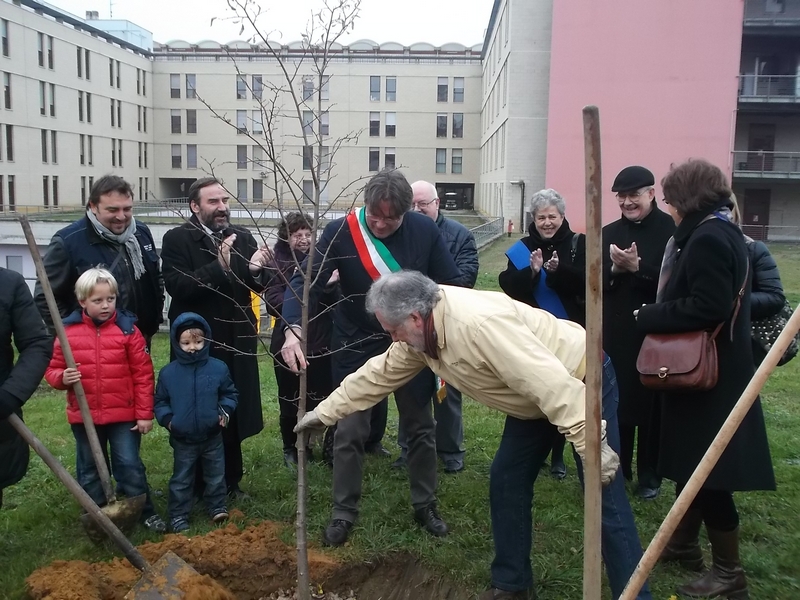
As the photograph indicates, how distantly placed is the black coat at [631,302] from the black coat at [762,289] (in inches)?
24.3

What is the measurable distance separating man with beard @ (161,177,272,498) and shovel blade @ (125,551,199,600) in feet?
3.53

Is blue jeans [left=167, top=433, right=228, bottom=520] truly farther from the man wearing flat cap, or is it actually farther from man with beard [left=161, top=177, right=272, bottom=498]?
the man wearing flat cap

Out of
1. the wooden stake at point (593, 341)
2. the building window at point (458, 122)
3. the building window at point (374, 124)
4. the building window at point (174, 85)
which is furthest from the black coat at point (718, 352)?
the building window at point (174, 85)

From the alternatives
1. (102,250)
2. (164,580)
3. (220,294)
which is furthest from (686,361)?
(102,250)

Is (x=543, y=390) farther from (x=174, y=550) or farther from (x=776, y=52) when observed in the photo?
(x=776, y=52)

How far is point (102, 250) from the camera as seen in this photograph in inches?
168

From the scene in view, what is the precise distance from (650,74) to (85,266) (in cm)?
2940

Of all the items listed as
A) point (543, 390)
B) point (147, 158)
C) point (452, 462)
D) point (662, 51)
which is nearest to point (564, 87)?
point (662, 51)

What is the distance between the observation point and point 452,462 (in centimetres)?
533

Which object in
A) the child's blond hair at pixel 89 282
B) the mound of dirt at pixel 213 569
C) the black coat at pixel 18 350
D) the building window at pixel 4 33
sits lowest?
the mound of dirt at pixel 213 569

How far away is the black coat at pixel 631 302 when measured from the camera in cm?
448

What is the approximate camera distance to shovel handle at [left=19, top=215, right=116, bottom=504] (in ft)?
12.3

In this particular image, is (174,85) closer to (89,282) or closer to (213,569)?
(89,282)

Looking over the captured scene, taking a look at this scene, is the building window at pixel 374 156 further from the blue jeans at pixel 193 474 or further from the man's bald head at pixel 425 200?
the blue jeans at pixel 193 474
